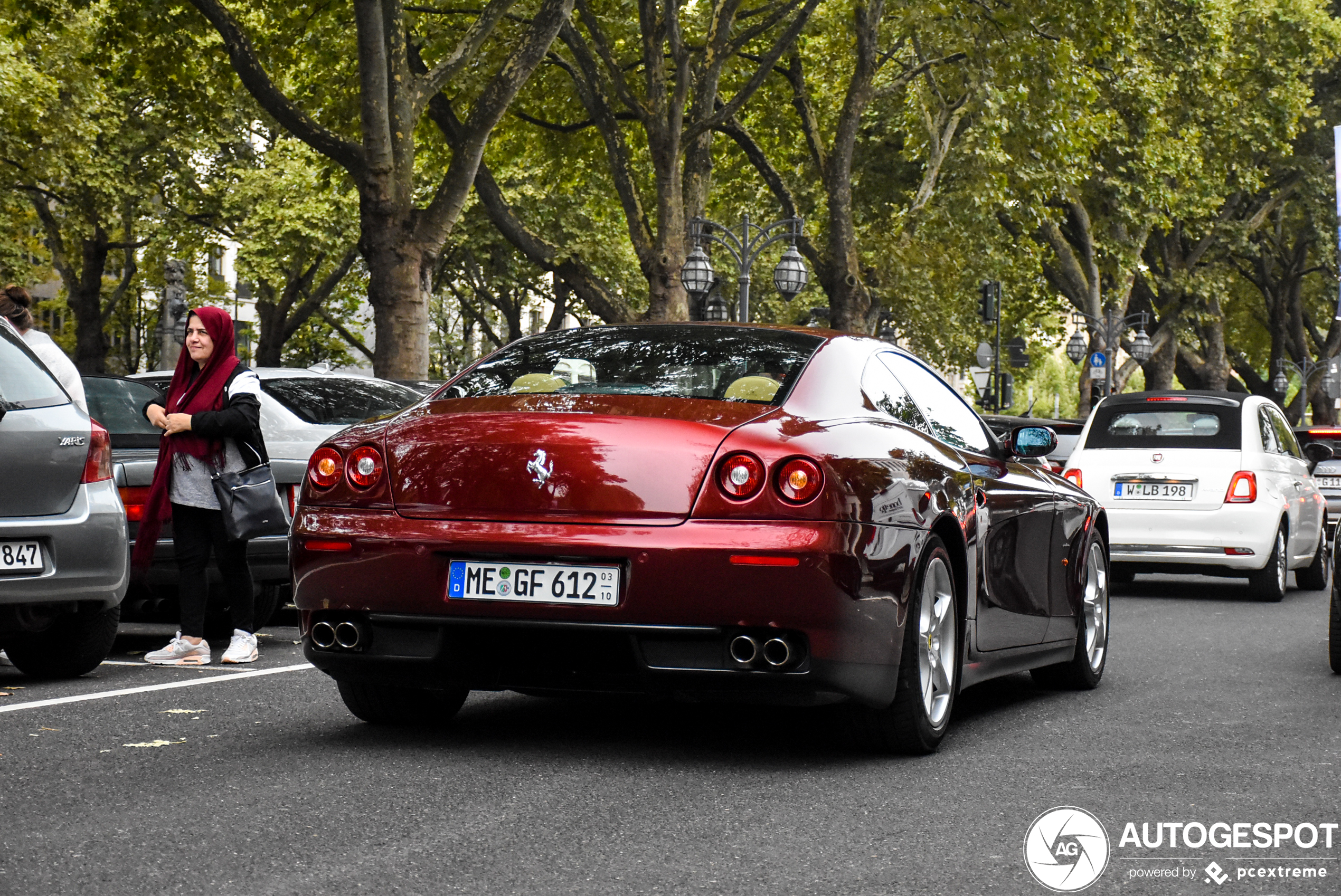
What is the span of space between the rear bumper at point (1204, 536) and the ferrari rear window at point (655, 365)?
8.86m

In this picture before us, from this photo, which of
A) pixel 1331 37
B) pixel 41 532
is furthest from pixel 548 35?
pixel 1331 37

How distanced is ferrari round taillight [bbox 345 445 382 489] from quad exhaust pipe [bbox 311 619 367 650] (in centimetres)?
42

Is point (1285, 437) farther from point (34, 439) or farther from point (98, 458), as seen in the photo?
point (34, 439)

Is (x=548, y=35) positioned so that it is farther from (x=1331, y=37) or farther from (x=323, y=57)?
(x=1331, y=37)

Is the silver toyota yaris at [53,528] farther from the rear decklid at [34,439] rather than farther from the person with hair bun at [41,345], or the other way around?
the person with hair bun at [41,345]

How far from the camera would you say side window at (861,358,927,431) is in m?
6.27

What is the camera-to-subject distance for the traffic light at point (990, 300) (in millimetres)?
40938

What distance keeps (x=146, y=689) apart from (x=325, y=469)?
2129mm

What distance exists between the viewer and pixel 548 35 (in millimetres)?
19656

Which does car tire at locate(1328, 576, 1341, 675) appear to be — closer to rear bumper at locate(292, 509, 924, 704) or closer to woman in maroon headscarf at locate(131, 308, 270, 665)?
rear bumper at locate(292, 509, 924, 704)

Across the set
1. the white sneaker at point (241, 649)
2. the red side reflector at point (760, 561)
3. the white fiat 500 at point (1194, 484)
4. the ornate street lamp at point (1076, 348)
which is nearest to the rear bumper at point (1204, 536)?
the white fiat 500 at point (1194, 484)

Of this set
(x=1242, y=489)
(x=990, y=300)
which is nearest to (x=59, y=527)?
(x=1242, y=489)

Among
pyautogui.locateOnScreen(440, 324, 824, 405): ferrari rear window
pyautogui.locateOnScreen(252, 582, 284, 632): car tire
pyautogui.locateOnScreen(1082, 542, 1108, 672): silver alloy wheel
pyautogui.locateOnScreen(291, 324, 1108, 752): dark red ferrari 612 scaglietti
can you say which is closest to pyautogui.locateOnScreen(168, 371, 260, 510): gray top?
pyautogui.locateOnScreen(252, 582, 284, 632): car tire

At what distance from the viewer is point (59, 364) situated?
895 centimetres
